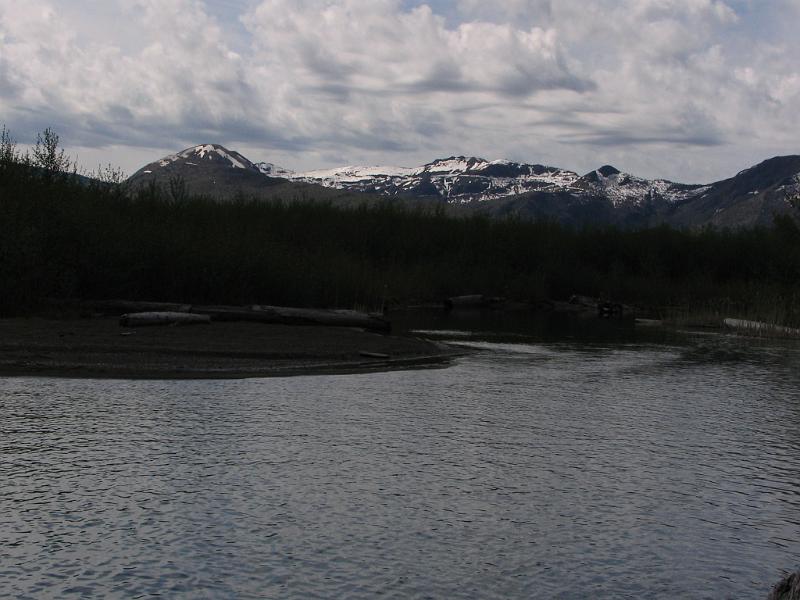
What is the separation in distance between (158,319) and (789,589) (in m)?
21.7

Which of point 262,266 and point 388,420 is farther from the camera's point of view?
point 262,266

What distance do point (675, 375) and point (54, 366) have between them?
14.6 meters

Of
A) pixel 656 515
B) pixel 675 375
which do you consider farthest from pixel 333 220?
pixel 656 515

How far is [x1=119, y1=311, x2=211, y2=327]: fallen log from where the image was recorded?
987 inches

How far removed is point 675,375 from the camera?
22594 mm

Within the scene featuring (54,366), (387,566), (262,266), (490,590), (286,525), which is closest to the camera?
(490,590)

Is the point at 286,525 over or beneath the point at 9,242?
beneath

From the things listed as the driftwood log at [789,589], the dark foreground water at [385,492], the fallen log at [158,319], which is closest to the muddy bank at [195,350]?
the fallen log at [158,319]

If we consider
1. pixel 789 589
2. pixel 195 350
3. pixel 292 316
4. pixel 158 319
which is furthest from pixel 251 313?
pixel 789 589

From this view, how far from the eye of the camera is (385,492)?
34.2 feet

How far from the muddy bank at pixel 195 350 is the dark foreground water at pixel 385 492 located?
69.8 inches

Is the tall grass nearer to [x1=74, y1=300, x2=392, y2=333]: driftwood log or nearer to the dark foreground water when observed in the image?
[x1=74, y1=300, x2=392, y2=333]: driftwood log

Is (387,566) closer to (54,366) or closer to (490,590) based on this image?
(490,590)

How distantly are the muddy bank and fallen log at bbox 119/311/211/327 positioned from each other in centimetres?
39
